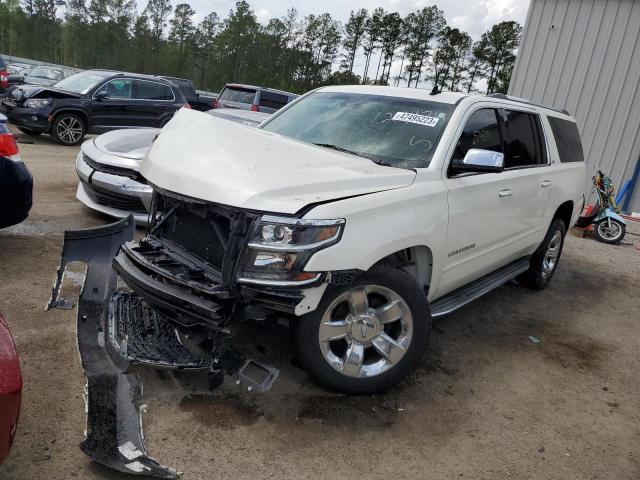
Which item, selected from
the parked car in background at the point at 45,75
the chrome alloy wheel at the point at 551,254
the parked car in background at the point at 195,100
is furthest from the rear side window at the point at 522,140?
the parked car in background at the point at 45,75

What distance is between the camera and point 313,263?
2590 mm

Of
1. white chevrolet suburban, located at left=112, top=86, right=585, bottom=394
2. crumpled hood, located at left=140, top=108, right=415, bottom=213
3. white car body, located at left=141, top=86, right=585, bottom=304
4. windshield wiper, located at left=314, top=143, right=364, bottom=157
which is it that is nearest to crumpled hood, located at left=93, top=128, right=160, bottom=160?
white car body, located at left=141, top=86, right=585, bottom=304

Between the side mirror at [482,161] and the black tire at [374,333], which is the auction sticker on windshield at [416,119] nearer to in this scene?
the side mirror at [482,161]

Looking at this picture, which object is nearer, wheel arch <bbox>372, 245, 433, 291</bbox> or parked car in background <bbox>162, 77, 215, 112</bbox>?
wheel arch <bbox>372, 245, 433, 291</bbox>

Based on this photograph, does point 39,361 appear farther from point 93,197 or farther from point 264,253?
point 93,197

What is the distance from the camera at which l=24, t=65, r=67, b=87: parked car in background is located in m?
16.1

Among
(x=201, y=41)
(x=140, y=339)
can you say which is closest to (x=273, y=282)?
(x=140, y=339)

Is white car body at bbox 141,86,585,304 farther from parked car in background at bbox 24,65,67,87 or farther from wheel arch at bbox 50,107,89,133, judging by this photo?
parked car in background at bbox 24,65,67,87

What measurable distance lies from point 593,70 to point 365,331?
10.6 metres

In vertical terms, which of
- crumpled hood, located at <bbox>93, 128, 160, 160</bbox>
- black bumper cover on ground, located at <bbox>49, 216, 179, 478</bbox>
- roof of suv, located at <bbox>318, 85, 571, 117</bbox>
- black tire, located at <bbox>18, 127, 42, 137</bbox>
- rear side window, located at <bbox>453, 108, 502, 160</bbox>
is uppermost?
roof of suv, located at <bbox>318, 85, 571, 117</bbox>

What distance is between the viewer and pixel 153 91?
12211 mm

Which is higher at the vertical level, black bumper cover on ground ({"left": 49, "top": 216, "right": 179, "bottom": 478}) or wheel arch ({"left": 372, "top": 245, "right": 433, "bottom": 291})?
wheel arch ({"left": 372, "top": 245, "right": 433, "bottom": 291})

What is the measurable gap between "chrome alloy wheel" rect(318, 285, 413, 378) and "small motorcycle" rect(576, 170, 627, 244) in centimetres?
744

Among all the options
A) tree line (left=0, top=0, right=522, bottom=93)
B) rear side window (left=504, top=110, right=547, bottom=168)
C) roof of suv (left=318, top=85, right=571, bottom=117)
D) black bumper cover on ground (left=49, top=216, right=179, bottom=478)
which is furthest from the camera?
tree line (left=0, top=0, right=522, bottom=93)
